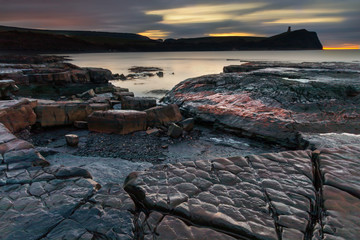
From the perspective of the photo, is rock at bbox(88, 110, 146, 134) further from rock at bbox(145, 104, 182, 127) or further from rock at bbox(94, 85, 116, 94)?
rock at bbox(94, 85, 116, 94)

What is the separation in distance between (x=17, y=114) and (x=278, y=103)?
18.7 feet

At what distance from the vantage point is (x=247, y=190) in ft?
5.71

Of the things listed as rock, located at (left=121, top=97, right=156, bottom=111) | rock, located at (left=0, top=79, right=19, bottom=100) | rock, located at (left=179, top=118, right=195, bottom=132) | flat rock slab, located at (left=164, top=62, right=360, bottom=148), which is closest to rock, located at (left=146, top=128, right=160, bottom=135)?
rock, located at (left=179, top=118, right=195, bottom=132)

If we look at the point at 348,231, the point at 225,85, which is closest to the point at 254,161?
the point at 348,231

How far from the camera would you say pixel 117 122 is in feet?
15.8

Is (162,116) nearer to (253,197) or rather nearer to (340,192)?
(253,197)

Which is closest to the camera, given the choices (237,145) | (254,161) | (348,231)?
(348,231)

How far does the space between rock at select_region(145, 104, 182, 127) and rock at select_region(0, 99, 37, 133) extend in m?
2.56

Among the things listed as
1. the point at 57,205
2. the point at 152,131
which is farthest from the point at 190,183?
the point at 152,131

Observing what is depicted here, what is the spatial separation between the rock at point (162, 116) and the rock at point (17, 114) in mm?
2562

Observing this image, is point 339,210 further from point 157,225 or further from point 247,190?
point 157,225

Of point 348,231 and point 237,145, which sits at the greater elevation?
point 348,231

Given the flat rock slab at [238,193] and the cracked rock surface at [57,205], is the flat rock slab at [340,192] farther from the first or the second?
the cracked rock surface at [57,205]

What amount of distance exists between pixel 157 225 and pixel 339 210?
1.20m
